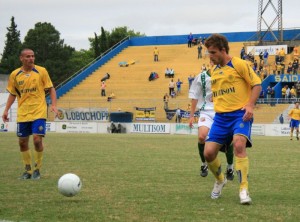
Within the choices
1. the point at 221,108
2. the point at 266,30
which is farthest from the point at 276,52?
the point at 221,108

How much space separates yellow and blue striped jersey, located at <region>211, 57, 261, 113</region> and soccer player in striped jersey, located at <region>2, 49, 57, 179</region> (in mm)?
3844

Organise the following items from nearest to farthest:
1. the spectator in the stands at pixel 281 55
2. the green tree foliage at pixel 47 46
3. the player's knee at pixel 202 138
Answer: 1. the player's knee at pixel 202 138
2. the spectator in the stands at pixel 281 55
3. the green tree foliage at pixel 47 46

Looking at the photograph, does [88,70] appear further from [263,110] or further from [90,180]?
[90,180]

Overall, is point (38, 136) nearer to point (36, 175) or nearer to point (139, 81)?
point (36, 175)

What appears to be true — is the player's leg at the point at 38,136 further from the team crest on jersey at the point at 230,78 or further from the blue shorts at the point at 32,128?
the team crest on jersey at the point at 230,78

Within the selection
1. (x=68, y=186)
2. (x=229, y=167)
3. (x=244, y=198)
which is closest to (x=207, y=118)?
(x=229, y=167)

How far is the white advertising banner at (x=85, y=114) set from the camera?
149 ft

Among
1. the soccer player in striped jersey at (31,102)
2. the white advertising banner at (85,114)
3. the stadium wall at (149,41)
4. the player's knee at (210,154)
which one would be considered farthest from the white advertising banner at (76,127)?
the player's knee at (210,154)

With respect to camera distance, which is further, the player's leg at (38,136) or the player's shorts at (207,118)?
the player's shorts at (207,118)

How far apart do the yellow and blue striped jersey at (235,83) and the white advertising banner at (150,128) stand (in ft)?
108

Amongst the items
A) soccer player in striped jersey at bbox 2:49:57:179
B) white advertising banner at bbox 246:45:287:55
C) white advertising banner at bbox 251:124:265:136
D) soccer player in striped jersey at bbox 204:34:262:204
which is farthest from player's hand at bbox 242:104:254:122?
white advertising banner at bbox 246:45:287:55

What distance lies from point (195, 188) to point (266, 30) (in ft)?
157

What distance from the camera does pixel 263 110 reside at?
3997cm

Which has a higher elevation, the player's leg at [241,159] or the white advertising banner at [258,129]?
the player's leg at [241,159]
